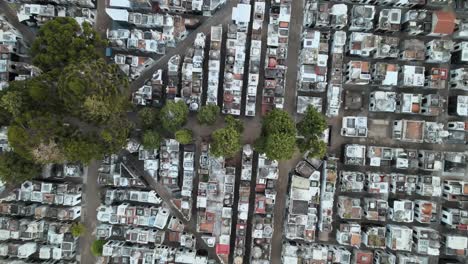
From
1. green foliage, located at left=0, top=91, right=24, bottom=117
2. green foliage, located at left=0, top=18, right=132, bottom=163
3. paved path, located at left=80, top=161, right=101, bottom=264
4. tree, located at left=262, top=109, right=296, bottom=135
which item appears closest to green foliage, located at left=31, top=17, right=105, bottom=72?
green foliage, located at left=0, top=18, right=132, bottom=163

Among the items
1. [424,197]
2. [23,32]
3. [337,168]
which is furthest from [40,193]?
[424,197]

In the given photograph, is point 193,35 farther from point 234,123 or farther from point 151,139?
point 151,139

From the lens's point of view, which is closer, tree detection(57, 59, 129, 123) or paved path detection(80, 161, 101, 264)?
tree detection(57, 59, 129, 123)

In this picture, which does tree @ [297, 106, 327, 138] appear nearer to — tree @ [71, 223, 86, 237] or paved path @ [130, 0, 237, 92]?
paved path @ [130, 0, 237, 92]

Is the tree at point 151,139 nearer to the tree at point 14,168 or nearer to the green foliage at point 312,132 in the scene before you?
the tree at point 14,168

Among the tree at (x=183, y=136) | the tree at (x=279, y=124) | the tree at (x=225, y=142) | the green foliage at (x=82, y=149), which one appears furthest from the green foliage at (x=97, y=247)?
the tree at (x=279, y=124)

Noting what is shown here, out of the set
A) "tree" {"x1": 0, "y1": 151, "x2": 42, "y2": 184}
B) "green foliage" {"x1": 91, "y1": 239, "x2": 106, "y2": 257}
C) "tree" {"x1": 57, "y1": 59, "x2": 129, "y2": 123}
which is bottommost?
"green foliage" {"x1": 91, "y1": 239, "x2": 106, "y2": 257}

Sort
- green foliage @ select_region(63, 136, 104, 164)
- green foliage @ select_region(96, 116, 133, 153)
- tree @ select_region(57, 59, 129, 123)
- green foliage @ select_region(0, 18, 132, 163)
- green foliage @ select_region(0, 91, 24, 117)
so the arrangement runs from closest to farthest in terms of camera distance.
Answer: tree @ select_region(57, 59, 129, 123), green foliage @ select_region(0, 18, 132, 163), green foliage @ select_region(0, 91, 24, 117), green foliage @ select_region(63, 136, 104, 164), green foliage @ select_region(96, 116, 133, 153)
